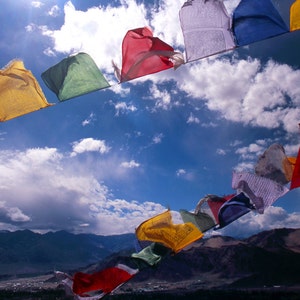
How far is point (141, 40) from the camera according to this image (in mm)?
8094

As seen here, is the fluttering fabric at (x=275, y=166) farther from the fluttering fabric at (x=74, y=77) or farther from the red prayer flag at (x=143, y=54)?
the fluttering fabric at (x=74, y=77)

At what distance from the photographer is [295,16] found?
6887 millimetres

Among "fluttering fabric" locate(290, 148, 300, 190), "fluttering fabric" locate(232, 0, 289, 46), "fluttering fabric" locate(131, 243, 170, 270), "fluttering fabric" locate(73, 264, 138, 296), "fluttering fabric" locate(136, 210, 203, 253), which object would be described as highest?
"fluttering fabric" locate(232, 0, 289, 46)

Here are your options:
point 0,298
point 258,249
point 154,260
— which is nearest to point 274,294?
point 258,249

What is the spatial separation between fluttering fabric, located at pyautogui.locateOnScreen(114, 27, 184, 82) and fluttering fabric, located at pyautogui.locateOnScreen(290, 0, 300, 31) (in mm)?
2449

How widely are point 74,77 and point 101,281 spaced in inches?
221

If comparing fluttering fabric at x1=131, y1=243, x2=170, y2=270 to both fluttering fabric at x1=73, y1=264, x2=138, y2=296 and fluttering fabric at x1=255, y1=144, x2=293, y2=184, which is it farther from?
fluttering fabric at x1=255, y1=144, x2=293, y2=184

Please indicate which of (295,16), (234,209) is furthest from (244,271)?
(295,16)

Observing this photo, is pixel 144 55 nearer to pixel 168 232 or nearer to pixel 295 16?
pixel 295 16

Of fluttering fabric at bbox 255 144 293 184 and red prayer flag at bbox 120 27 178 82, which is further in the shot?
fluttering fabric at bbox 255 144 293 184

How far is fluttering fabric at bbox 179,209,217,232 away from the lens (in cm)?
982

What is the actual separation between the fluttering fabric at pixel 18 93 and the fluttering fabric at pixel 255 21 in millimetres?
4717

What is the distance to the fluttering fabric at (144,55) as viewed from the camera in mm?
7738

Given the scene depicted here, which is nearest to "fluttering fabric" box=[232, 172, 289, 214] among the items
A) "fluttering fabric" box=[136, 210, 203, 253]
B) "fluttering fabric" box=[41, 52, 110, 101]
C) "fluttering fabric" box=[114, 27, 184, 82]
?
"fluttering fabric" box=[136, 210, 203, 253]
